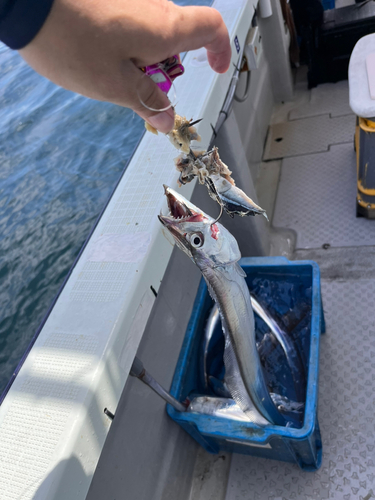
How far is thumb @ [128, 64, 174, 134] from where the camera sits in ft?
2.58

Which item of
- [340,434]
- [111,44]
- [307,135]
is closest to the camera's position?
[111,44]

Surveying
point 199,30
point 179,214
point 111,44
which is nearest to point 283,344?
point 179,214

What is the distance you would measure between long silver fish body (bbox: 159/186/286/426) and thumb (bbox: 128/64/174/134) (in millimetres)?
188

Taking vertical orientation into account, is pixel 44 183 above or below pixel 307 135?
above

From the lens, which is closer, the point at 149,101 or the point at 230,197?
the point at 149,101

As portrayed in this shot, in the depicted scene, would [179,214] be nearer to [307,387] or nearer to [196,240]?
[196,240]

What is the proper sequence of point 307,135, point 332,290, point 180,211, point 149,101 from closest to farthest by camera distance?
A: point 149,101
point 180,211
point 332,290
point 307,135

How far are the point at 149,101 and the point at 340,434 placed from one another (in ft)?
6.73

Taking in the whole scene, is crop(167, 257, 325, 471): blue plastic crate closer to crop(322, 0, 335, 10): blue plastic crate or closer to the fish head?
the fish head

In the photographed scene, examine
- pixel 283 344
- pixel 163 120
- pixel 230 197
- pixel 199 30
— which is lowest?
pixel 283 344

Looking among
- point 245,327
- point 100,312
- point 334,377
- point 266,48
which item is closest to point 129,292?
point 100,312

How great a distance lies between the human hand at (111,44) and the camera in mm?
646

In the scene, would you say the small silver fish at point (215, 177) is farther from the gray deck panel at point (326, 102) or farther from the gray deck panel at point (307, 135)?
the gray deck panel at point (326, 102)

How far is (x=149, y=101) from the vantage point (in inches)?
33.4
